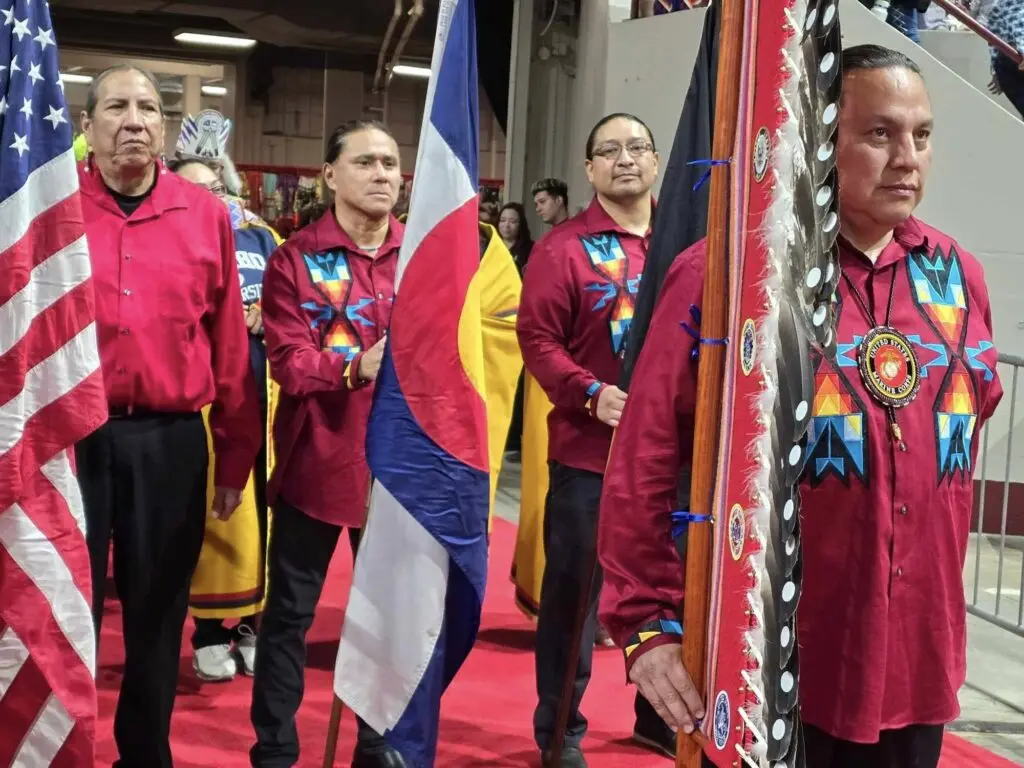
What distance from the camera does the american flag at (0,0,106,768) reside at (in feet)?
9.55

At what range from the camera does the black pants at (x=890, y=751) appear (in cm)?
203

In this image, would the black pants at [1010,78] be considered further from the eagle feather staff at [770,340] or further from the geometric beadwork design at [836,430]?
the eagle feather staff at [770,340]

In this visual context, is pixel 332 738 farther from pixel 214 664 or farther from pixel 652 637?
pixel 214 664

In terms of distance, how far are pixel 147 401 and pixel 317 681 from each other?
175 centimetres

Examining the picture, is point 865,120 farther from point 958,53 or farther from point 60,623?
point 958,53

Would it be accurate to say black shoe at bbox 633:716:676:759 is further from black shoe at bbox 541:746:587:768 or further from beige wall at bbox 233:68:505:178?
beige wall at bbox 233:68:505:178

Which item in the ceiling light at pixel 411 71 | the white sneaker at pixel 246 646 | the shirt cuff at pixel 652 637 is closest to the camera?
the shirt cuff at pixel 652 637

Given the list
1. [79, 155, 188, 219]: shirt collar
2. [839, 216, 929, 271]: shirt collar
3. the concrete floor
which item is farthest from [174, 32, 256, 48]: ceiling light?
[839, 216, 929, 271]: shirt collar

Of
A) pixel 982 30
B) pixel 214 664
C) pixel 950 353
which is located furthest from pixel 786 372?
pixel 982 30

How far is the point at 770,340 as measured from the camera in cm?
152

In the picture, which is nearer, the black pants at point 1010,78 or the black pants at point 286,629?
the black pants at point 286,629

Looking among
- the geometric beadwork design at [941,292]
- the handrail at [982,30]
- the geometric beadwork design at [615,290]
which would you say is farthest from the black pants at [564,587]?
the handrail at [982,30]

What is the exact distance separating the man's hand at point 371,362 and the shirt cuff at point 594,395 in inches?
25.3

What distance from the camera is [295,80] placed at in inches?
659
